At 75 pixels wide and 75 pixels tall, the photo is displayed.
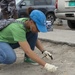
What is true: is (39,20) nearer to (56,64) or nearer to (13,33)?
(13,33)

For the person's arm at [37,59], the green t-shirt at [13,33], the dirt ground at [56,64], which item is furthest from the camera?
the dirt ground at [56,64]

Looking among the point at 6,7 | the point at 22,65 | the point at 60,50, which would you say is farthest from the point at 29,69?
the point at 6,7

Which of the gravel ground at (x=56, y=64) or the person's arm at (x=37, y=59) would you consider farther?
the gravel ground at (x=56, y=64)

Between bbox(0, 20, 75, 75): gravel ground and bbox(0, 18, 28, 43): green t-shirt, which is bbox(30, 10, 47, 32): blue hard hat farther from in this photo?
bbox(0, 20, 75, 75): gravel ground

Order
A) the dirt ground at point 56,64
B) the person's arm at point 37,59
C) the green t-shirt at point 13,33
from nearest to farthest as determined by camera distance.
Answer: the person's arm at point 37,59 < the green t-shirt at point 13,33 < the dirt ground at point 56,64

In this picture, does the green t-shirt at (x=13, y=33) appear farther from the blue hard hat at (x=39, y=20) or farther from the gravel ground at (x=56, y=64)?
the gravel ground at (x=56, y=64)

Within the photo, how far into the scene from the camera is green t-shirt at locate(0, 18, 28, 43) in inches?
175

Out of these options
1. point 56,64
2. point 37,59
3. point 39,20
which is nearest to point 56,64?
point 56,64

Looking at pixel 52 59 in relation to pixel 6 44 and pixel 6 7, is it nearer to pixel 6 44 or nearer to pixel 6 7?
pixel 6 44

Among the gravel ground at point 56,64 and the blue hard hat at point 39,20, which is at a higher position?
the blue hard hat at point 39,20

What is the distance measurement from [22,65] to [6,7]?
4.18 metres

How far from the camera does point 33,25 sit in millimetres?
4355

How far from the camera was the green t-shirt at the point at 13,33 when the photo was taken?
175 inches

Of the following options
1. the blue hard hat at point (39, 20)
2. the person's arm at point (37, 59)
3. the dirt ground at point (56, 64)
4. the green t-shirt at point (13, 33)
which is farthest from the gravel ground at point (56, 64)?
the blue hard hat at point (39, 20)
